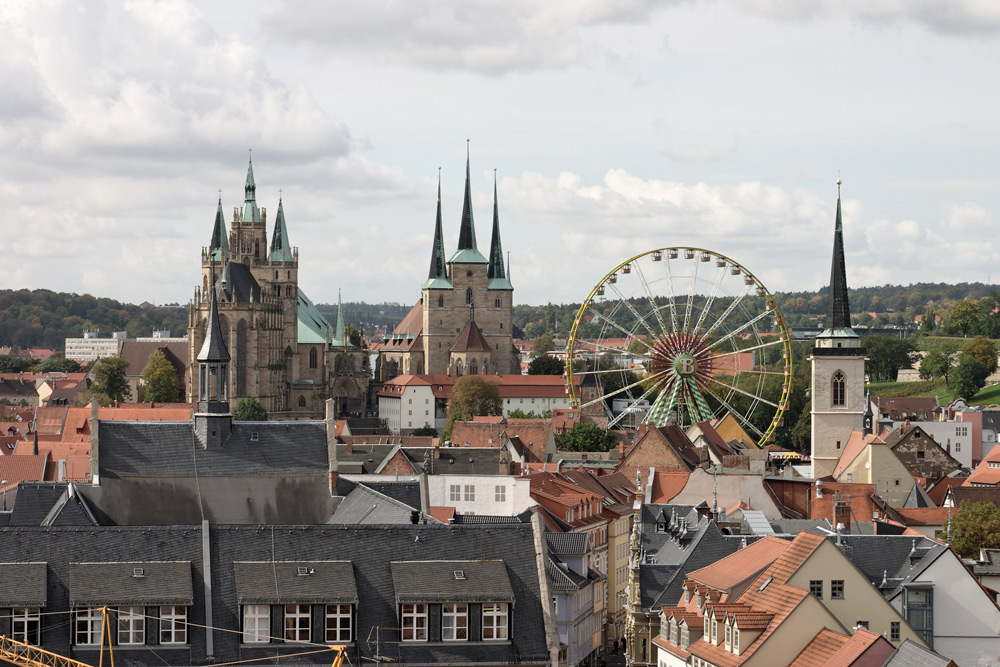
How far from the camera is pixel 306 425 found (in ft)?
195

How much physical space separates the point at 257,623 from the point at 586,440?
112 metres

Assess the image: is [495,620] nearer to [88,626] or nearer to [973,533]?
[88,626]

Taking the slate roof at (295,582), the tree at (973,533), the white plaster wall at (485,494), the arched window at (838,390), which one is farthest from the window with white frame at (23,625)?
the arched window at (838,390)

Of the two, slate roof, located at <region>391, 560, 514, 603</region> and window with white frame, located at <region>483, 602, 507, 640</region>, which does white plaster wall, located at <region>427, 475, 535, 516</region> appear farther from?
window with white frame, located at <region>483, 602, 507, 640</region>

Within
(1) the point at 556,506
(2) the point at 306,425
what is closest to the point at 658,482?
(1) the point at 556,506

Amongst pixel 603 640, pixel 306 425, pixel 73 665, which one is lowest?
pixel 603 640

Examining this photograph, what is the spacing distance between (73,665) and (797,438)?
5750 inches

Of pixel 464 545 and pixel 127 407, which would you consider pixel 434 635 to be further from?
pixel 127 407

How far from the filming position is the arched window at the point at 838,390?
122812mm

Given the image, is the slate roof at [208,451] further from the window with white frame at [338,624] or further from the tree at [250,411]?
the tree at [250,411]

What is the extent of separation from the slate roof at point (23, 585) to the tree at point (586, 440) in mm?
111951

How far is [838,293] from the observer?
129m

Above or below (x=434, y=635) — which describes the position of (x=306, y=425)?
above

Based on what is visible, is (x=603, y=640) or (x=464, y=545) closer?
(x=464, y=545)
